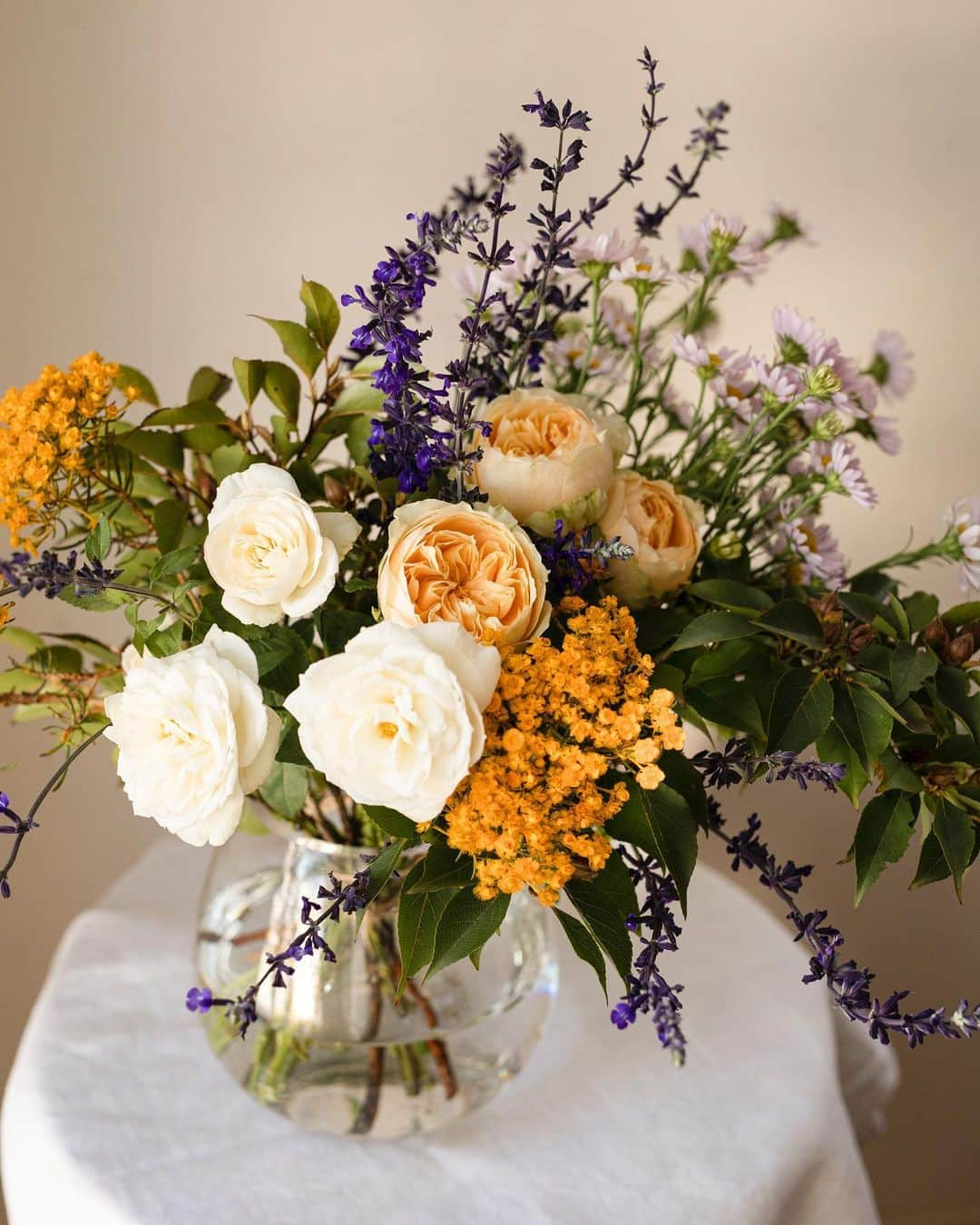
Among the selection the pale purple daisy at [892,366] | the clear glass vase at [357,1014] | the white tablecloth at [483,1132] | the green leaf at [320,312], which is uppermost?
the pale purple daisy at [892,366]

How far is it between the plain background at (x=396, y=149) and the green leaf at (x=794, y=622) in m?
0.79

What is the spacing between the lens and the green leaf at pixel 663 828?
50cm

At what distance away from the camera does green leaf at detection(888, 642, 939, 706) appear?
0.51 m

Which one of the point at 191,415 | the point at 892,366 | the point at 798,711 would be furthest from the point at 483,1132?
the point at 892,366

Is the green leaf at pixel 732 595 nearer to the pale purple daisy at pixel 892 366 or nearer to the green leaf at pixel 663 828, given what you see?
the green leaf at pixel 663 828

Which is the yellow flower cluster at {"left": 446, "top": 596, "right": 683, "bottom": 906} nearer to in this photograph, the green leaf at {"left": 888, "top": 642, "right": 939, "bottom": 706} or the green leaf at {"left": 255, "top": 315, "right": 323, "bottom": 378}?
the green leaf at {"left": 888, "top": 642, "right": 939, "bottom": 706}

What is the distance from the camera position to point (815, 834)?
1346mm

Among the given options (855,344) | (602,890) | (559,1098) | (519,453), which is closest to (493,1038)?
(559,1098)

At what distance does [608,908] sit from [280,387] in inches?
13.9

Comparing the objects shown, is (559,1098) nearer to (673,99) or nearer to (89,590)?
(89,590)

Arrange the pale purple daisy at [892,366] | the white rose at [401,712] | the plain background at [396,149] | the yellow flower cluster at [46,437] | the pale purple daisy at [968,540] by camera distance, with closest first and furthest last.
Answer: the white rose at [401,712] < the yellow flower cluster at [46,437] < the pale purple daisy at [968,540] < the pale purple daisy at [892,366] < the plain background at [396,149]

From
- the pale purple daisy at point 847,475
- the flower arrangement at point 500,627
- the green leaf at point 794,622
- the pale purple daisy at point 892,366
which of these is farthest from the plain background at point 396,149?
the green leaf at point 794,622

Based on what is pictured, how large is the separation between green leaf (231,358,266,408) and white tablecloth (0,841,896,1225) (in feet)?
1.71

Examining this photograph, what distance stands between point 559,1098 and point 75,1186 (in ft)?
1.14
